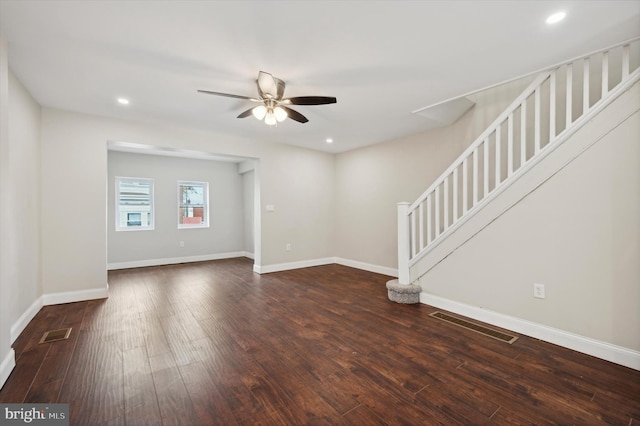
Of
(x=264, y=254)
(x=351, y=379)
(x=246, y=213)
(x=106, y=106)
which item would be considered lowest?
(x=351, y=379)

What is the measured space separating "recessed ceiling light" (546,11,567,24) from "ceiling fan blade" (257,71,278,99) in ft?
7.18

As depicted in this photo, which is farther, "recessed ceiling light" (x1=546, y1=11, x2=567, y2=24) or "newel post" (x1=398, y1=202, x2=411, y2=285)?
"newel post" (x1=398, y1=202, x2=411, y2=285)

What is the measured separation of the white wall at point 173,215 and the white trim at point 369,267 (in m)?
2.93

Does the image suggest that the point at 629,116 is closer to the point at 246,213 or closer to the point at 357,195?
the point at 357,195

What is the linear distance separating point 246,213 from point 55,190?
410cm

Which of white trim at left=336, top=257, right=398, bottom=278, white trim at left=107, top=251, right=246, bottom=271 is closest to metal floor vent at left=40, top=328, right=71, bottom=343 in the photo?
white trim at left=107, top=251, right=246, bottom=271

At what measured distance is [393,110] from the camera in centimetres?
369

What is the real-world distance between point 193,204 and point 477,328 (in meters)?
6.43

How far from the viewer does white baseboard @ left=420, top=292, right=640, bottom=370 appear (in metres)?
2.19

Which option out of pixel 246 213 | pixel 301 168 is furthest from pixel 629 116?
pixel 246 213

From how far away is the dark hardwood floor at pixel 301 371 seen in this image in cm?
167

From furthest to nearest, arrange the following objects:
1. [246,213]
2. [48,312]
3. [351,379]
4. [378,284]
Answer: [246,213] → [378,284] → [48,312] → [351,379]

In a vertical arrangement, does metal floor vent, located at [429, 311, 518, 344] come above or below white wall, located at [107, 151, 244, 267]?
below

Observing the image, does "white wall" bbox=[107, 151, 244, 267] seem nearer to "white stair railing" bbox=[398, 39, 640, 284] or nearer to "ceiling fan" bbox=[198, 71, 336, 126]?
"ceiling fan" bbox=[198, 71, 336, 126]
